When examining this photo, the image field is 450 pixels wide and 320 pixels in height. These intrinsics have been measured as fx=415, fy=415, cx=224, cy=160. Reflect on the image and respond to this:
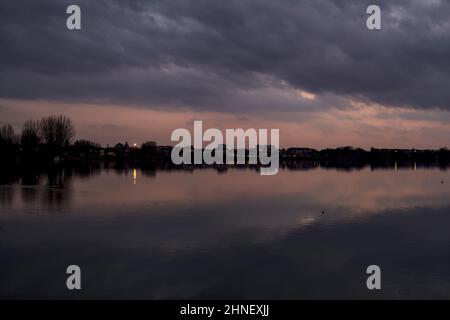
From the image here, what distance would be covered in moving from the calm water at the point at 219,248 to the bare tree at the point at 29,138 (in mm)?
65705

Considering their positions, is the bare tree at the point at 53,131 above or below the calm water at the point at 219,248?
above

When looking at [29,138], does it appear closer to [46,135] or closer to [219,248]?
[46,135]

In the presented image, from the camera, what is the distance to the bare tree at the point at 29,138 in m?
89.6

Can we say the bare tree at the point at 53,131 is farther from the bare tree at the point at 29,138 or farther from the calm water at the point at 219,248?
the calm water at the point at 219,248

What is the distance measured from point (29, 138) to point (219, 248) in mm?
84159

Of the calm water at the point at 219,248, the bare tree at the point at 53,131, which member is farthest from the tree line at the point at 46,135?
the calm water at the point at 219,248

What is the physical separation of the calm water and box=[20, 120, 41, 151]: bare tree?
65705mm

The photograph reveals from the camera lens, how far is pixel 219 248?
55.3 ft

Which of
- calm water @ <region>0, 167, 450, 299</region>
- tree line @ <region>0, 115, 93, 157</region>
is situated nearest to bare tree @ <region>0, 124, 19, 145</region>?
tree line @ <region>0, 115, 93, 157</region>

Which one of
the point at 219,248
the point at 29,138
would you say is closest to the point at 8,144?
the point at 29,138

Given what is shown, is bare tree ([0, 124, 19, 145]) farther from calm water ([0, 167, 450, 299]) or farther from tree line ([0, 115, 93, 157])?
calm water ([0, 167, 450, 299])

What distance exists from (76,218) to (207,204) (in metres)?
10.2
